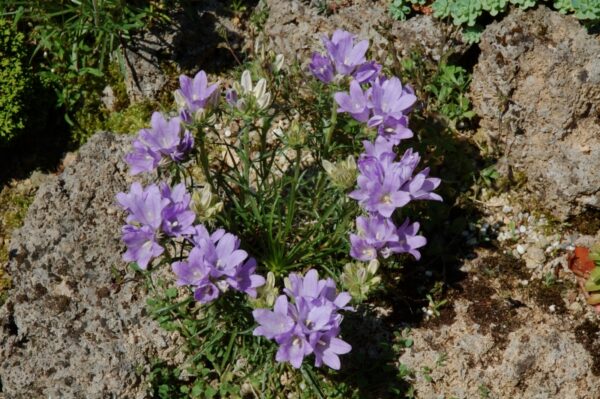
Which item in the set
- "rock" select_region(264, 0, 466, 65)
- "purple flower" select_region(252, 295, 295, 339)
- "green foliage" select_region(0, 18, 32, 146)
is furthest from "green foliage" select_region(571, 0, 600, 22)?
"green foliage" select_region(0, 18, 32, 146)

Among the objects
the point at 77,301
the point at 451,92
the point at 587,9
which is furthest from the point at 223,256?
the point at 587,9

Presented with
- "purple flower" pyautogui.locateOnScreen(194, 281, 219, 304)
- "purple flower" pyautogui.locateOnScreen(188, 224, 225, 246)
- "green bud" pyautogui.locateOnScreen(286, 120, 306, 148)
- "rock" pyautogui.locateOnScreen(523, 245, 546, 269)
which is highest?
"green bud" pyautogui.locateOnScreen(286, 120, 306, 148)

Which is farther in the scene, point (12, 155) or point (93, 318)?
point (12, 155)

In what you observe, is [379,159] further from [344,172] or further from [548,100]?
[548,100]

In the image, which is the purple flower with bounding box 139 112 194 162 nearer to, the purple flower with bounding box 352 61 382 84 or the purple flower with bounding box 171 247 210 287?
the purple flower with bounding box 171 247 210 287

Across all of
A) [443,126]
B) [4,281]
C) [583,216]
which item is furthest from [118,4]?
[583,216]

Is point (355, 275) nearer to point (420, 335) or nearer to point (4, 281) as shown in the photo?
point (420, 335)

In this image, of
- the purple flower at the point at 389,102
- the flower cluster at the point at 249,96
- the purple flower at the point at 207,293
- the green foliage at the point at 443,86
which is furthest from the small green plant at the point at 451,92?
the purple flower at the point at 207,293
